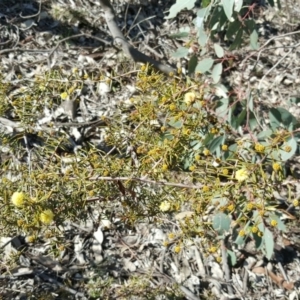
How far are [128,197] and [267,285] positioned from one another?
1179mm

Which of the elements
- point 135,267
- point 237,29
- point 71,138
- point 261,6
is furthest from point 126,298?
point 261,6

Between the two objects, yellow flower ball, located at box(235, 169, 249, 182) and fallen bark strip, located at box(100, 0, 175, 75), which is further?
fallen bark strip, located at box(100, 0, 175, 75)

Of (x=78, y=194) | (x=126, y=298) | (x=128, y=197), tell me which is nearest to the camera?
(x=78, y=194)

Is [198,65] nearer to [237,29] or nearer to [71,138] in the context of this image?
[237,29]

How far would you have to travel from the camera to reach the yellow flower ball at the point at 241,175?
1.56 metres

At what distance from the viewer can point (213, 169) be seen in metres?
1.72

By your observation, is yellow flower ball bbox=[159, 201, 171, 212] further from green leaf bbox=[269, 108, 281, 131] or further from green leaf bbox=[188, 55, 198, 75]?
green leaf bbox=[188, 55, 198, 75]

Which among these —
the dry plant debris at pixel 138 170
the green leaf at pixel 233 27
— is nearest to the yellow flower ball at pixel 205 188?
the dry plant debris at pixel 138 170

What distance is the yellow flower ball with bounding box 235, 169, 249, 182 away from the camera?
5.13 ft

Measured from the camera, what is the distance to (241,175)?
1570 millimetres

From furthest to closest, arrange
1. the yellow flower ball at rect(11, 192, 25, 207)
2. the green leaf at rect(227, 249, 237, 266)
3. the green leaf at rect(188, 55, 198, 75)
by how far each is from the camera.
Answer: the green leaf at rect(188, 55, 198, 75) → the green leaf at rect(227, 249, 237, 266) → the yellow flower ball at rect(11, 192, 25, 207)

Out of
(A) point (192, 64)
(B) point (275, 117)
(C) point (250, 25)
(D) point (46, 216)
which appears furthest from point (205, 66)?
(D) point (46, 216)

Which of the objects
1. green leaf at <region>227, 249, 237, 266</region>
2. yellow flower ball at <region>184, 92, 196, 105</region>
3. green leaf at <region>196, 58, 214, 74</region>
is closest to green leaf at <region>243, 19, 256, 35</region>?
green leaf at <region>196, 58, 214, 74</region>

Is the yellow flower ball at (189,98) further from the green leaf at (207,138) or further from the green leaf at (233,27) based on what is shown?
the green leaf at (233,27)
